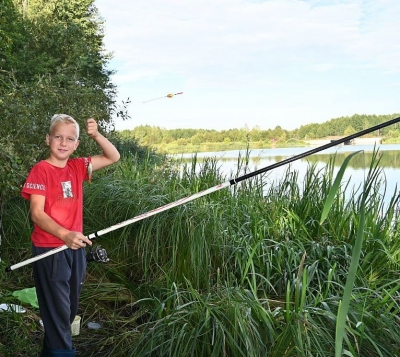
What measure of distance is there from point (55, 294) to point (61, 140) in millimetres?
801

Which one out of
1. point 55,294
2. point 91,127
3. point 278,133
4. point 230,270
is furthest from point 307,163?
point 278,133

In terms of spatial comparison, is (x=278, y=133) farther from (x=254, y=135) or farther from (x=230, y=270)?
(x=230, y=270)

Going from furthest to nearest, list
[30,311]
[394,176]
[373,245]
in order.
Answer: [394,176], [373,245], [30,311]

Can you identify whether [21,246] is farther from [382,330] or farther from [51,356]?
[382,330]

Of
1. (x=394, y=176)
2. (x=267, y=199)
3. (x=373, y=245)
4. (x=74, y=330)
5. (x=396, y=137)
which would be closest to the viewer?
(x=74, y=330)

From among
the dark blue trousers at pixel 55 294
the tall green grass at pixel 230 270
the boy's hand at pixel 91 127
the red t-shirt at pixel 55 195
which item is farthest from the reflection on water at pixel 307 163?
the dark blue trousers at pixel 55 294

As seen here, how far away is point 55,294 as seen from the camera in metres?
2.69

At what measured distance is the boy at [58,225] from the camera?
8.73 ft

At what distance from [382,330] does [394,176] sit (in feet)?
11.0

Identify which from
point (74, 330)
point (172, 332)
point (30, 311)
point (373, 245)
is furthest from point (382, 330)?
point (30, 311)

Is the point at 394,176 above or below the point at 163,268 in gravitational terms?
above

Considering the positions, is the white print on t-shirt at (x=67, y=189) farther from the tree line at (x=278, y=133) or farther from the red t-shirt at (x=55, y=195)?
the tree line at (x=278, y=133)

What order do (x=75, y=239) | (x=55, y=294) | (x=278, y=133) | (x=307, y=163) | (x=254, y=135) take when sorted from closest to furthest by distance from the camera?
(x=75, y=239), (x=55, y=294), (x=307, y=163), (x=254, y=135), (x=278, y=133)

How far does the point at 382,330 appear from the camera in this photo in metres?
2.55
